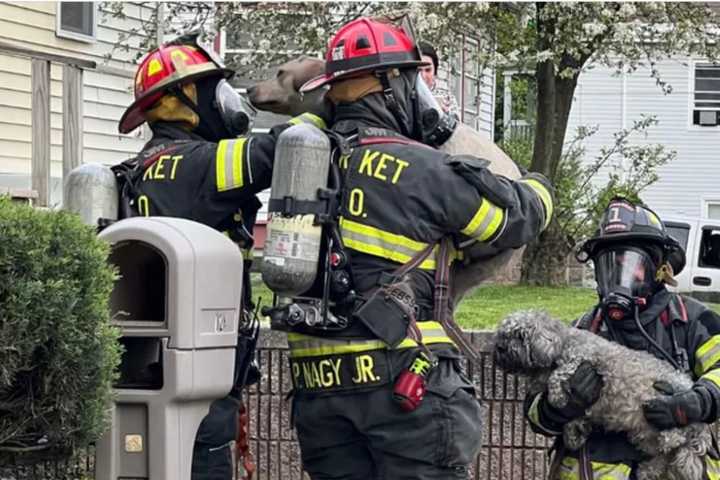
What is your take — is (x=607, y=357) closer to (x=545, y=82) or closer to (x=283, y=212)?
(x=283, y=212)

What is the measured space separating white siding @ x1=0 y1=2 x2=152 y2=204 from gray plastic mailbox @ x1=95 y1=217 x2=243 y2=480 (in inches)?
332

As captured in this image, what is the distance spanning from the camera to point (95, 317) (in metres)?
3.30

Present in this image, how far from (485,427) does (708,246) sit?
1631 centimetres

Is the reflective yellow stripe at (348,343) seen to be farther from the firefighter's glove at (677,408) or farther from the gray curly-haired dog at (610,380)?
the firefighter's glove at (677,408)

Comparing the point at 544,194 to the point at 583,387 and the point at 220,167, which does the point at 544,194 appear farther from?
the point at 220,167

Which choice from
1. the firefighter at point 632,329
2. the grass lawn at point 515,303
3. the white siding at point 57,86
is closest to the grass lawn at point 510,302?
the grass lawn at point 515,303

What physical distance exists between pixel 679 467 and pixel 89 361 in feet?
6.94

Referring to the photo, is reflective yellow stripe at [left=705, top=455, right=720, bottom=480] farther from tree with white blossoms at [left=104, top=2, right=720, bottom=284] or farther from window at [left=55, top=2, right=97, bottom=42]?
window at [left=55, top=2, right=97, bottom=42]

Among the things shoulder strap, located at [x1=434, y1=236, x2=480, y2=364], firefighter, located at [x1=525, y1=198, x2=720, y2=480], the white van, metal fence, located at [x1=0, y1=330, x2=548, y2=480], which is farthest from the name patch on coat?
the white van

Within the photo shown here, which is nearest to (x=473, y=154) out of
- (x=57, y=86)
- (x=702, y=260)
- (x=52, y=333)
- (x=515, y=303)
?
(x=52, y=333)

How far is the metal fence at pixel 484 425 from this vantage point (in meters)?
6.07

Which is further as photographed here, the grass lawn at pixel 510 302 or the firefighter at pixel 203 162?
the grass lawn at pixel 510 302

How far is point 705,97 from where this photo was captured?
2912cm

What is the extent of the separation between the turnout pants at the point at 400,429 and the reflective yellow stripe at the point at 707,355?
2.69 ft
